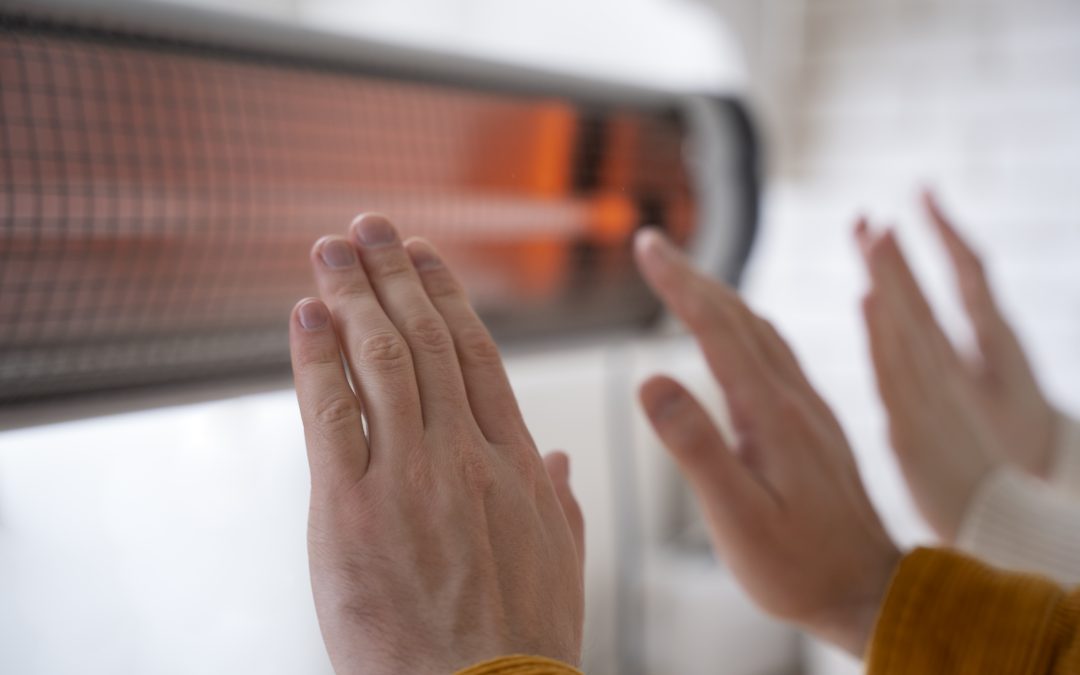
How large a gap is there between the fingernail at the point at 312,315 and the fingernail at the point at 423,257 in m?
0.06

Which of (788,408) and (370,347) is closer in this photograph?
(370,347)

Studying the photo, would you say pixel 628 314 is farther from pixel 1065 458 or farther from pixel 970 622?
pixel 1065 458

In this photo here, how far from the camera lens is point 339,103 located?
56cm

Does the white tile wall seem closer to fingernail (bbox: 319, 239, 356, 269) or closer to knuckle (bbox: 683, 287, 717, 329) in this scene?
knuckle (bbox: 683, 287, 717, 329)

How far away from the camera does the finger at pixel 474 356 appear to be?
0.44 metres

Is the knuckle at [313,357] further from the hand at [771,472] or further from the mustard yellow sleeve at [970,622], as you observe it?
the mustard yellow sleeve at [970,622]

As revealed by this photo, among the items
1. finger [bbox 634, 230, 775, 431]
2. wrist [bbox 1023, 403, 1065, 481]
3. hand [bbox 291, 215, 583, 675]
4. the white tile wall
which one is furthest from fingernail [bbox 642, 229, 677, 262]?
the white tile wall

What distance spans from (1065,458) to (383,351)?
2.99 feet

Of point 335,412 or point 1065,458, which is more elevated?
point 335,412

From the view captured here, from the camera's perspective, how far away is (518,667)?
1.24 feet

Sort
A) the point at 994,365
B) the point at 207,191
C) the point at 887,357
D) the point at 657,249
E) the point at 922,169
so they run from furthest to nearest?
the point at 922,169, the point at 994,365, the point at 887,357, the point at 657,249, the point at 207,191

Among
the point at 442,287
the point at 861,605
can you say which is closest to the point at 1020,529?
the point at 861,605

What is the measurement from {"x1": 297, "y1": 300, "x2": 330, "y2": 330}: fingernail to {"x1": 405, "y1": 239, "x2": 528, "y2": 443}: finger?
0.21 feet

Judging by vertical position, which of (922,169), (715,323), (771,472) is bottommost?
(771,472)
